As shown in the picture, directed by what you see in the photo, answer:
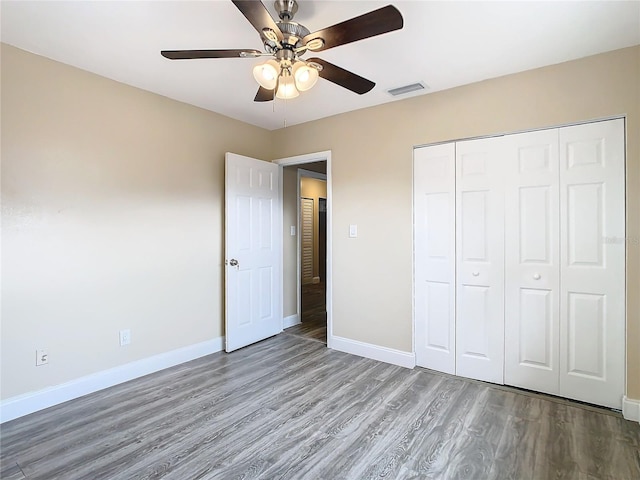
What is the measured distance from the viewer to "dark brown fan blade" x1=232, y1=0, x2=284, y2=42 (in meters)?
1.40

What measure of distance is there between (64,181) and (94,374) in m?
1.50

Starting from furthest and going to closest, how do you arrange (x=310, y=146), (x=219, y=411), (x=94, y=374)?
(x=310, y=146), (x=94, y=374), (x=219, y=411)

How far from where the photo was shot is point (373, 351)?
338 cm

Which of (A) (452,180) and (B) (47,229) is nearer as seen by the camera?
(B) (47,229)

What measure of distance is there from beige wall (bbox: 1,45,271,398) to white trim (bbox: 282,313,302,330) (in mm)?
989

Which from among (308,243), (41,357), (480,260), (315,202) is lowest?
(41,357)

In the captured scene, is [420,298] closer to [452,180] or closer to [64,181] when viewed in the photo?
[452,180]

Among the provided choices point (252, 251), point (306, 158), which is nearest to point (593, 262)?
point (306, 158)

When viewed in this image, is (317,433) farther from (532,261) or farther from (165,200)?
(165,200)

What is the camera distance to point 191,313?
3355 millimetres

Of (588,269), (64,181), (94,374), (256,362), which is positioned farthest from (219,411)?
(588,269)

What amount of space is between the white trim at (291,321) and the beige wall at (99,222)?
38.9 inches

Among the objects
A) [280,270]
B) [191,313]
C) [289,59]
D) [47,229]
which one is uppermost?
[289,59]

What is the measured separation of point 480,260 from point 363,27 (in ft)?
6.81
